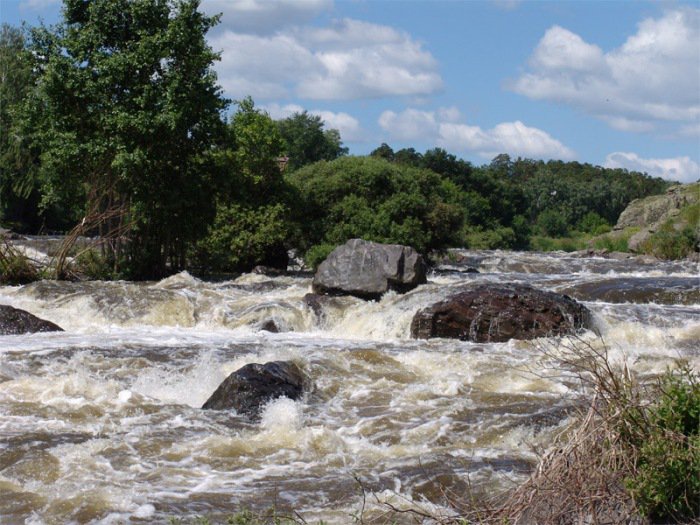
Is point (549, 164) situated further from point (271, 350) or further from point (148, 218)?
point (271, 350)

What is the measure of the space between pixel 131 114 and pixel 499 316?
11.3 m

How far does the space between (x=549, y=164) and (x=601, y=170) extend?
6329 mm

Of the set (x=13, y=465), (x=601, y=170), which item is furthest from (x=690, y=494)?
(x=601, y=170)

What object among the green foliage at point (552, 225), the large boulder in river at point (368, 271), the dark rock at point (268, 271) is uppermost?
the green foliage at point (552, 225)

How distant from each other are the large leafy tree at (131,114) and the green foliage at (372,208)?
13.0ft

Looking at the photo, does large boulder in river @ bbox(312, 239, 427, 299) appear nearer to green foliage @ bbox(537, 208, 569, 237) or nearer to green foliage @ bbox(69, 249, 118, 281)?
green foliage @ bbox(69, 249, 118, 281)

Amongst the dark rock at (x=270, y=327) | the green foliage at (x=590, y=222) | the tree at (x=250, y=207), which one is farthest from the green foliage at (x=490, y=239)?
the dark rock at (x=270, y=327)

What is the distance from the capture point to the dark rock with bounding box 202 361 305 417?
996 cm

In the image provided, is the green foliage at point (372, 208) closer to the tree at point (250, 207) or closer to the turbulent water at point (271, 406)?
the tree at point (250, 207)

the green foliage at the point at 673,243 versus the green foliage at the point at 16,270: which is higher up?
the green foliage at the point at 673,243

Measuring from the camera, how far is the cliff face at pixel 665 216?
1275 inches

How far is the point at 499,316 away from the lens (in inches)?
584

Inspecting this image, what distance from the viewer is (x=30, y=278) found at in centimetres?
2125

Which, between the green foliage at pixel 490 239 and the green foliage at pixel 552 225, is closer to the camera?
the green foliage at pixel 490 239
